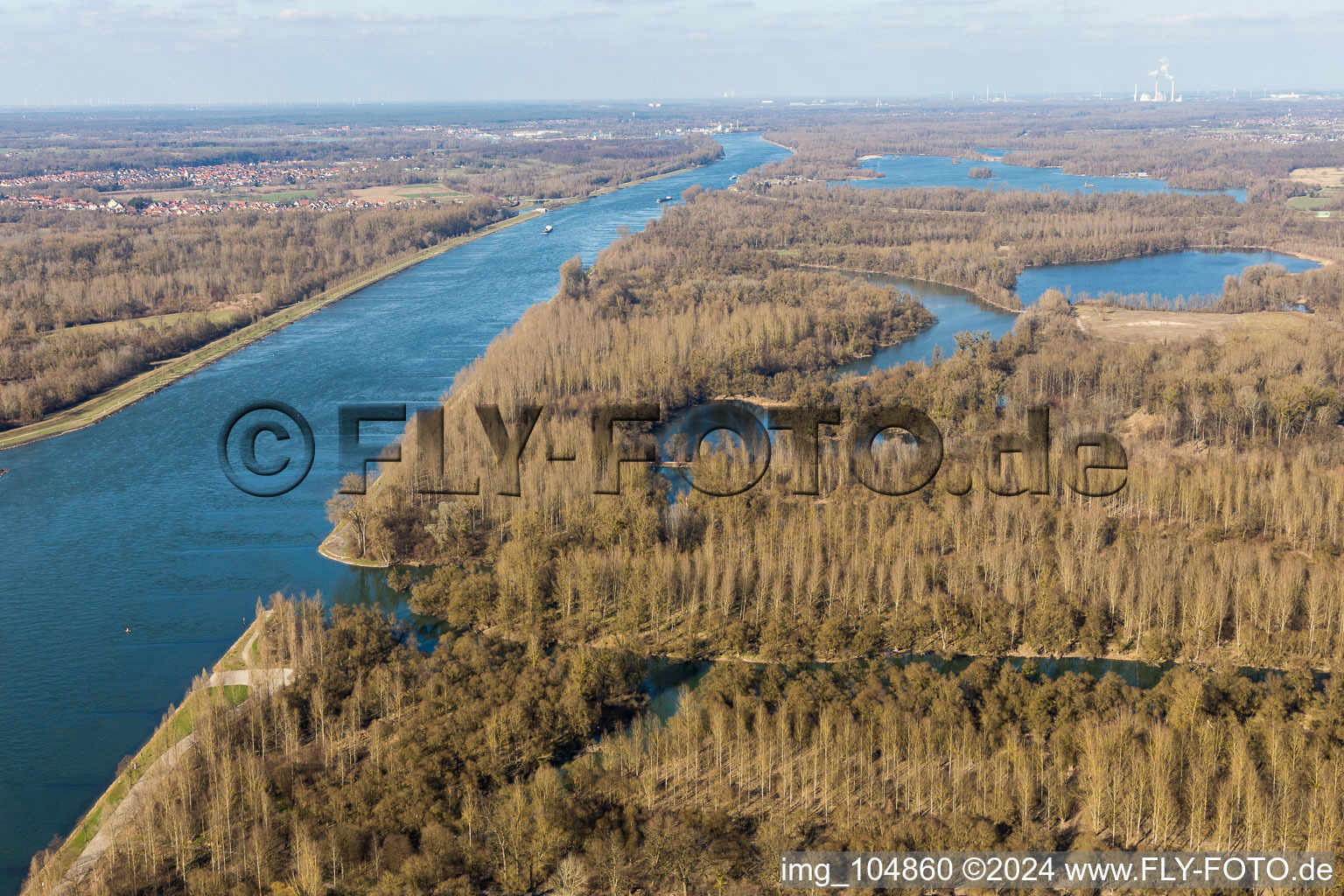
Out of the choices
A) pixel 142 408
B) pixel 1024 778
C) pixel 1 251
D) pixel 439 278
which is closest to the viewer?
pixel 1024 778

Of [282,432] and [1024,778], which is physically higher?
[282,432]

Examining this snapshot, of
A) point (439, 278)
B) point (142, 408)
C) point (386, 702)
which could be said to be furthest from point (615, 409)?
point (439, 278)

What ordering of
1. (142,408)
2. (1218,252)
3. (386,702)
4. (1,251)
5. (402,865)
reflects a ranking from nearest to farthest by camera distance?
Result: (402,865) < (386,702) < (142,408) < (1,251) < (1218,252)

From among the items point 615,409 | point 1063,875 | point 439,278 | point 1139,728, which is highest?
point 439,278

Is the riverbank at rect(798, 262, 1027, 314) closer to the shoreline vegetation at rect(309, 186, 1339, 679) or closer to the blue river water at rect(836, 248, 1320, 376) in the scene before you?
the blue river water at rect(836, 248, 1320, 376)

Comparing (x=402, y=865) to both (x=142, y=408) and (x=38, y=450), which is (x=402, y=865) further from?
(x=142, y=408)

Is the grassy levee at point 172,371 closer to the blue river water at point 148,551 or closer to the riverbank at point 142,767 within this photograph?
the blue river water at point 148,551

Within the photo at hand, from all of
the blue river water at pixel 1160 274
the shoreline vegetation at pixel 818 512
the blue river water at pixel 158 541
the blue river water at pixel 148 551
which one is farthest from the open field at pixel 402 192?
the blue river water at pixel 1160 274
